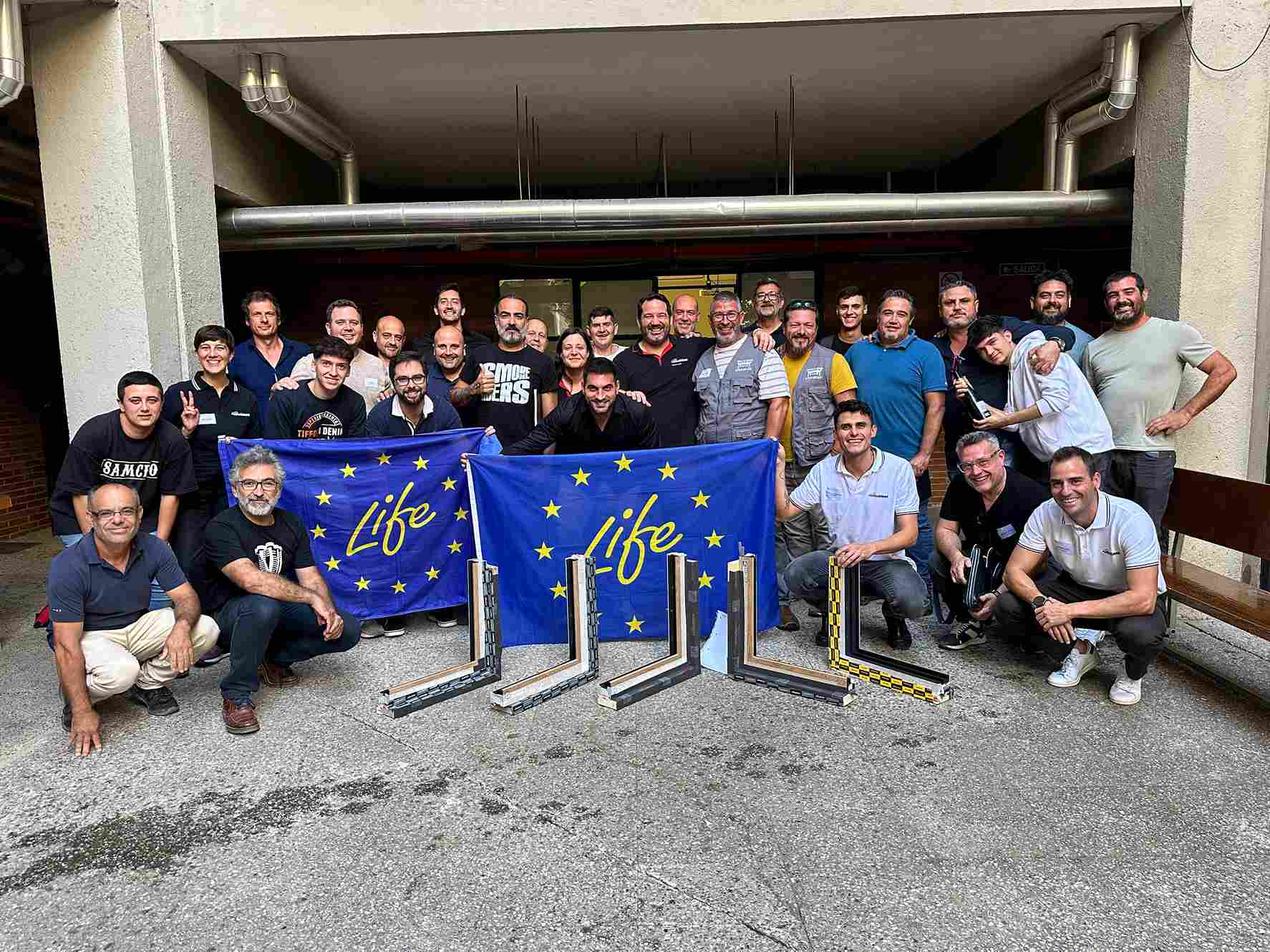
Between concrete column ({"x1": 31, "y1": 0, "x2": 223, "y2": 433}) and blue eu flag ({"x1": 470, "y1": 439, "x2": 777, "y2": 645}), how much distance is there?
251 cm

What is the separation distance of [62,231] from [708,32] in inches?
170

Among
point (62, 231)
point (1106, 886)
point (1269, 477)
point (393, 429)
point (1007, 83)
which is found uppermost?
point (1007, 83)

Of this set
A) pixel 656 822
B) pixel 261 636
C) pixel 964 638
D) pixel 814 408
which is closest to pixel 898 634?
Answer: pixel 964 638

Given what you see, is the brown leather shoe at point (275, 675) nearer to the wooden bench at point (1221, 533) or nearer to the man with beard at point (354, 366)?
the man with beard at point (354, 366)

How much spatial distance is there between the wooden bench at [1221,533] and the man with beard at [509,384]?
3.65 m

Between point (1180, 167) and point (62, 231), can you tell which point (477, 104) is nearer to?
point (62, 231)

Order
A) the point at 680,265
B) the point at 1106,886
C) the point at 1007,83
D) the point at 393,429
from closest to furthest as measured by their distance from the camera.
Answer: the point at 1106,886 < the point at 393,429 < the point at 1007,83 < the point at 680,265

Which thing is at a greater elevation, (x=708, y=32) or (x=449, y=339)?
(x=708, y=32)

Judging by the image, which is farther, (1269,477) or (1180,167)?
(1269,477)

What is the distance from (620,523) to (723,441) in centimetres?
97

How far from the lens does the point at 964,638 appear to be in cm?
454

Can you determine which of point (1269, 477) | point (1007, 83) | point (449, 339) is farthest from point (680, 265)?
point (1269, 477)

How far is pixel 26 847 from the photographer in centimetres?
275

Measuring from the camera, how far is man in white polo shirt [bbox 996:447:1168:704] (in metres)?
3.67
